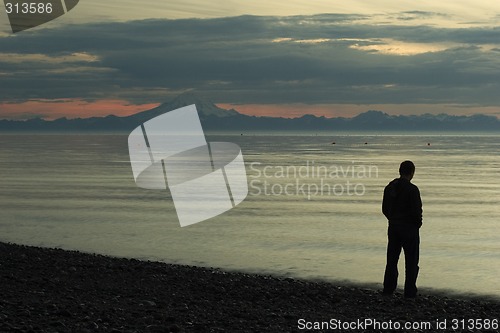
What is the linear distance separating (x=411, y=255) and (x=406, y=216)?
0.66 metres

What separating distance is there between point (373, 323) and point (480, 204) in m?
24.4

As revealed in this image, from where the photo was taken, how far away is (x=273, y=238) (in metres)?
22.9

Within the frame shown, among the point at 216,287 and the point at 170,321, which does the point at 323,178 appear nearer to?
the point at 216,287

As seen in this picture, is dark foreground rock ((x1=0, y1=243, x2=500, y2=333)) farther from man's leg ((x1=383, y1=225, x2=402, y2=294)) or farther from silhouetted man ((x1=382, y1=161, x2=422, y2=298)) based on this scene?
silhouetted man ((x1=382, y1=161, x2=422, y2=298))

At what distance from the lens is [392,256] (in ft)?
42.8

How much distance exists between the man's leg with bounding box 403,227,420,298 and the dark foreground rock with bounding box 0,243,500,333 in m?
0.23

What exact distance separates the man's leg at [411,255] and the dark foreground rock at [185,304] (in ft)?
0.74

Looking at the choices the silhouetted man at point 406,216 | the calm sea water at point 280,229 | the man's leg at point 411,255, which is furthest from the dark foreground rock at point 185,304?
the calm sea water at point 280,229

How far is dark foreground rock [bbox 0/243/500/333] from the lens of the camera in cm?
1022

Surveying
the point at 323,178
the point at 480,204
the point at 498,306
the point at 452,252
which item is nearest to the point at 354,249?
the point at 452,252

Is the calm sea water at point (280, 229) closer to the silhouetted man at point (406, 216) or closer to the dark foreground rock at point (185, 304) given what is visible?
the dark foreground rock at point (185, 304)

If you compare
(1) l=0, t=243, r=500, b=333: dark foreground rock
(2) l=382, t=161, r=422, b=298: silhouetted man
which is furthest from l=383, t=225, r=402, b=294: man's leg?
(1) l=0, t=243, r=500, b=333: dark foreground rock

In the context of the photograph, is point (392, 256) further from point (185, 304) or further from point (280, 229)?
point (280, 229)

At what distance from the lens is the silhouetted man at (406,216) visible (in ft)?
41.4
